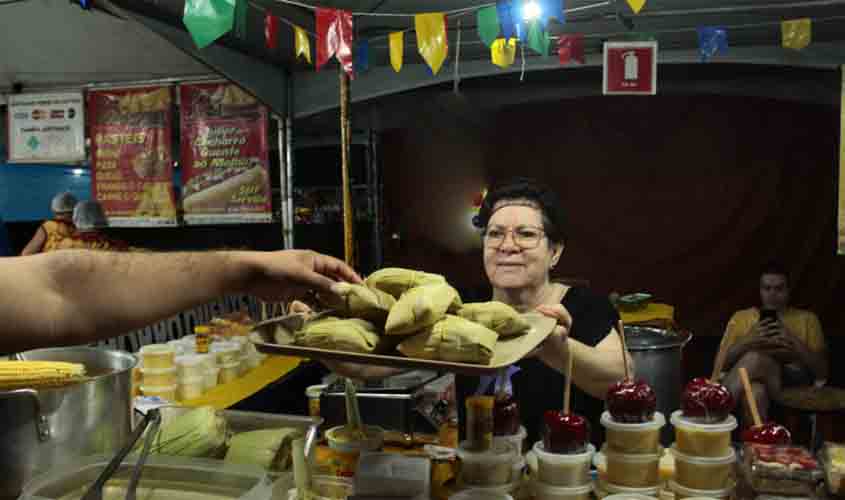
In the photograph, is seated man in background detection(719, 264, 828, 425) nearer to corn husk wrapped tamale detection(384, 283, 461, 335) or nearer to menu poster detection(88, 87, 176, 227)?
corn husk wrapped tamale detection(384, 283, 461, 335)

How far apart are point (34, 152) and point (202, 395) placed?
3.27 metres

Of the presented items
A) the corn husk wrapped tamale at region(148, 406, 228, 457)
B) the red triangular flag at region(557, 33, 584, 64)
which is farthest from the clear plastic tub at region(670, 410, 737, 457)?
the red triangular flag at region(557, 33, 584, 64)

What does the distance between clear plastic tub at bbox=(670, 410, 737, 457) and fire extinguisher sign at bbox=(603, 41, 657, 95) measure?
4.08 metres

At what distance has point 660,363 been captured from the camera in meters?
4.19

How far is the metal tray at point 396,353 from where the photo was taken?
136 centimetres

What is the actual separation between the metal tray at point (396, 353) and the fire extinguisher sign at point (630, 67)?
155 inches

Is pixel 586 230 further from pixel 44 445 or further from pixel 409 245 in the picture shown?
pixel 44 445

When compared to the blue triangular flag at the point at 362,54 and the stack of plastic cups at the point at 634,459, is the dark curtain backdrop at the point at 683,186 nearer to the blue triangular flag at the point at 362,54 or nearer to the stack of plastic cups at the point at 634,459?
the blue triangular flag at the point at 362,54

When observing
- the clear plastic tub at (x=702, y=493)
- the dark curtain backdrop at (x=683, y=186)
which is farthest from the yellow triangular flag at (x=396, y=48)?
the dark curtain backdrop at (x=683, y=186)

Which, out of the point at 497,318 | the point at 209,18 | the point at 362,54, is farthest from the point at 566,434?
the point at 362,54

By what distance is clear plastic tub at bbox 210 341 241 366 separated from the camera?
4.02 meters

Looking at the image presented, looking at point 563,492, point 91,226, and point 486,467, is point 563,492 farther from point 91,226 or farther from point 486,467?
point 91,226

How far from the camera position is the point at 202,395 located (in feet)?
12.3

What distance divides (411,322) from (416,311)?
0.10 ft
